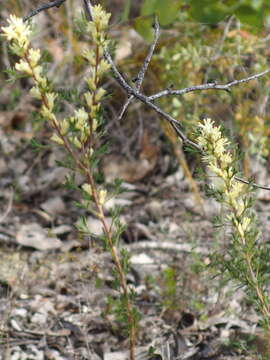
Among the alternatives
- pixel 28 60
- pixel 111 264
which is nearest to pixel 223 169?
pixel 28 60

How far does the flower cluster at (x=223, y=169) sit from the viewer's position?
1.92 meters

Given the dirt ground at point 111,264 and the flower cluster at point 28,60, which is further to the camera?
the dirt ground at point 111,264

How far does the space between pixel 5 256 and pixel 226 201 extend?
2.13m

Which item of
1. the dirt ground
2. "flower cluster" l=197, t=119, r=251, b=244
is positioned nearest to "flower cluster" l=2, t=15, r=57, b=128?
the dirt ground

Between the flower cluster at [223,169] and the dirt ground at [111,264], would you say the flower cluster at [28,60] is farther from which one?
the flower cluster at [223,169]

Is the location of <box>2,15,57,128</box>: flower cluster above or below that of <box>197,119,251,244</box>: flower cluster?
above

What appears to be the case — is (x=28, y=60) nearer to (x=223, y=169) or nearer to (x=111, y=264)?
(x=223, y=169)

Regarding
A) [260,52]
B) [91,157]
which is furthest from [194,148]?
[260,52]

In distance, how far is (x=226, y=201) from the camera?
1997 millimetres

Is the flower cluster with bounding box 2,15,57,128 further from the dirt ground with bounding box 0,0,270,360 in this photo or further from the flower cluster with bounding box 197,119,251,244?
the flower cluster with bounding box 197,119,251,244

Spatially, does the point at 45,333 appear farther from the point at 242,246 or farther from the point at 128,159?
the point at 128,159

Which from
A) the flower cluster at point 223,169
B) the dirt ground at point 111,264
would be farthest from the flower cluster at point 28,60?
the flower cluster at point 223,169

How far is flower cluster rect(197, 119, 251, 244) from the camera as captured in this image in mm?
1915

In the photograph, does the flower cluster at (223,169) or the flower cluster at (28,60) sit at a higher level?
the flower cluster at (28,60)
